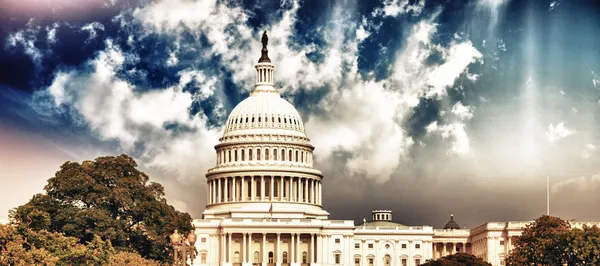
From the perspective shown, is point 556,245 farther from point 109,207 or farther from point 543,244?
point 109,207

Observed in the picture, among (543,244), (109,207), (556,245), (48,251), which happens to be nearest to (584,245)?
(556,245)

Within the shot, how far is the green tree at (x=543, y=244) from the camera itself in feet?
578

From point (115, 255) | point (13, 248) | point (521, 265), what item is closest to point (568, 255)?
point (521, 265)

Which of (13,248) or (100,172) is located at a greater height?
(100,172)

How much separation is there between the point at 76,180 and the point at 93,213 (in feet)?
21.2

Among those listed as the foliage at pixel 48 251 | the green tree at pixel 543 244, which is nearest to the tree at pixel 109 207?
the foliage at pixel 48 251

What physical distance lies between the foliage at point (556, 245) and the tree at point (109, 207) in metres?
44.1

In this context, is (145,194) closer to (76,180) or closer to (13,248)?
(76,180)

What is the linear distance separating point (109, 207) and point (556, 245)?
54.4 meters

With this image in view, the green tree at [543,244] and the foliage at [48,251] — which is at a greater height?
the green tree at [543,244]

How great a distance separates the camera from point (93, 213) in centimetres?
16062

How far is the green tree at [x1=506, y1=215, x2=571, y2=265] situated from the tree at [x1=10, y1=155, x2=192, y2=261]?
1719 inches

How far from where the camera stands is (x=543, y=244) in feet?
580

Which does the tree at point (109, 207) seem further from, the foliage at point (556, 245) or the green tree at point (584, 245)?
the green tree at point (584, 245)
